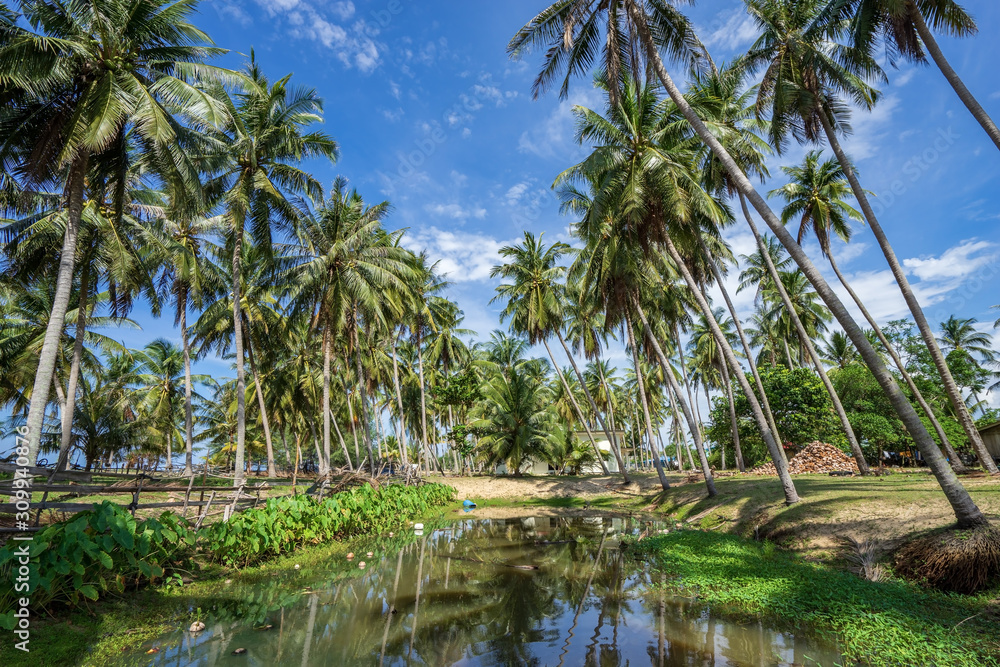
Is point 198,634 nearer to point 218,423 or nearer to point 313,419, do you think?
point 313,419

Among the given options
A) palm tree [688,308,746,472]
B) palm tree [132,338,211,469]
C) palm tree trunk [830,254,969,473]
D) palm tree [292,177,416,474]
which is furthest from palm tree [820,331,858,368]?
palm tree [132,338,211,469]

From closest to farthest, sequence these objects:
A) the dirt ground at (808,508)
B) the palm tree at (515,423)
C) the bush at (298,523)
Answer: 1. the dirt ground at (808,508)
2. the bush at (298,523)
3. the palm tree at (515,423)

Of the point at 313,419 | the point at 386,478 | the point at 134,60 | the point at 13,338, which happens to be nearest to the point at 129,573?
the point at 134,60

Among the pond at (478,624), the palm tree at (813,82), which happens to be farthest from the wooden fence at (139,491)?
the palm tree at (813,82)

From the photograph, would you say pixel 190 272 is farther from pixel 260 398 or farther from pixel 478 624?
pixel 478 624

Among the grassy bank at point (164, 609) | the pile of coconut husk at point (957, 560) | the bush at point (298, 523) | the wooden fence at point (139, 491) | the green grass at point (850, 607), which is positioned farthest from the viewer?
the bush at point (298, 523)

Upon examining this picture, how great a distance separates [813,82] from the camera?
40.1 feet

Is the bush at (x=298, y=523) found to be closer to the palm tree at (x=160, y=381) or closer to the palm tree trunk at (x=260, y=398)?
the palm tree trunk at (x=260, y=398)

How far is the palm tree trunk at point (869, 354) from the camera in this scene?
21.1 ft

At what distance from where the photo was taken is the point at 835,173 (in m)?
19.0

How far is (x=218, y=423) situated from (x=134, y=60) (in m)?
39.8

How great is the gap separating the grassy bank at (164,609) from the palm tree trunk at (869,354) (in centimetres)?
975

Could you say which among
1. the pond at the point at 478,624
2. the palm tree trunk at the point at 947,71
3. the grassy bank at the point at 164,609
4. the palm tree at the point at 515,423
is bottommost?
the pond at the point at 478,624

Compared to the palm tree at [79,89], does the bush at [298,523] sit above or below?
below
